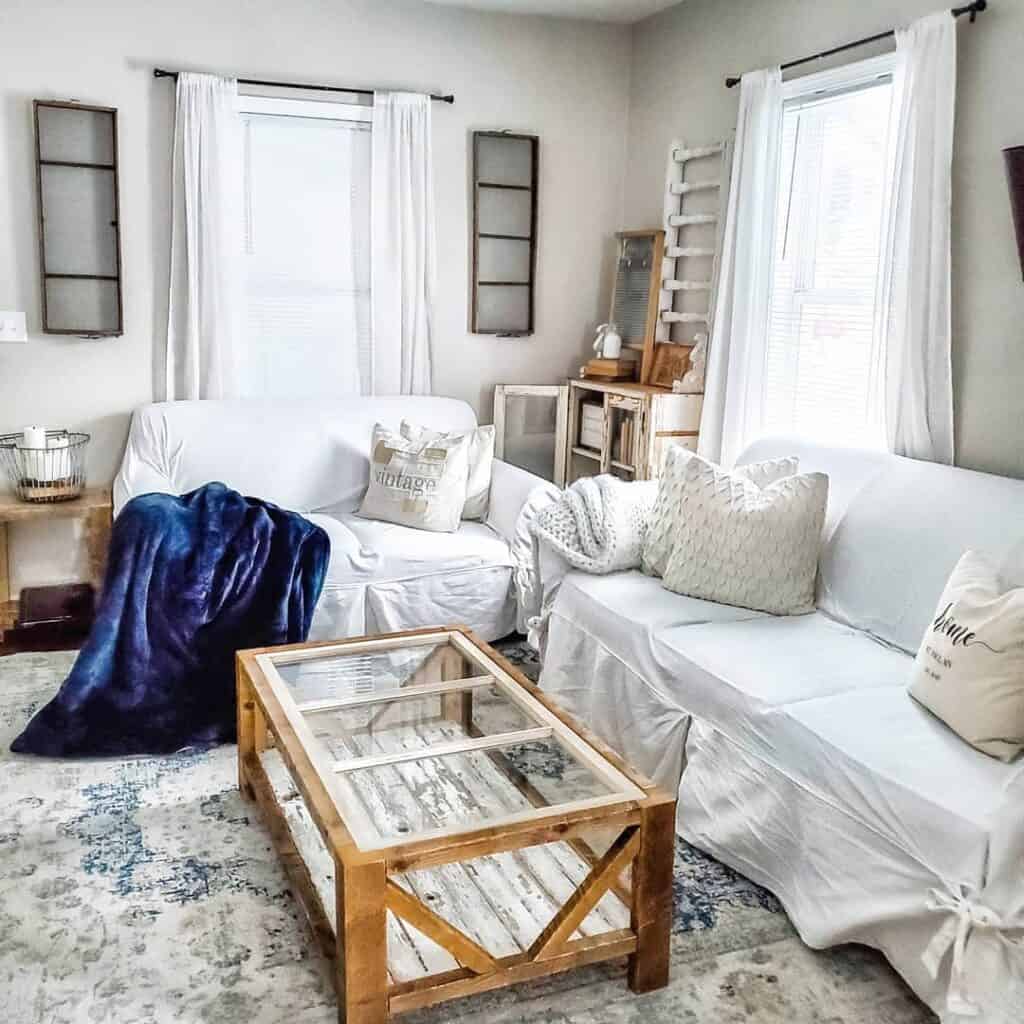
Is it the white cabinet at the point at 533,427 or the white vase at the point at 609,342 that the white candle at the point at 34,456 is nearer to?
the white cabinet at the point at 533,427

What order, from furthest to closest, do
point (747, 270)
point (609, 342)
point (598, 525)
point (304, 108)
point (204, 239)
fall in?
point (609, 342) → point (304, 108) → point (204, 239) → point (747, 270) → point (598, 525)

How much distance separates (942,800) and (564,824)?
66 cm

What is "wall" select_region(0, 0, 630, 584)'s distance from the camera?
146 inches

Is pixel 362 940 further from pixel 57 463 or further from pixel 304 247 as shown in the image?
pixel 304 247

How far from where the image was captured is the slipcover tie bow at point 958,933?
1.68m

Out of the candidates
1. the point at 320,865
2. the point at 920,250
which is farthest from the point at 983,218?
the point at 320,865

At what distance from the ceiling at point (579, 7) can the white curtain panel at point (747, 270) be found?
0.75m

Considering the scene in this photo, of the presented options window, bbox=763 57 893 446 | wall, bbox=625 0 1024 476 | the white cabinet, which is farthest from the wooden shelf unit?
wall, bbox=625 0 1024 476

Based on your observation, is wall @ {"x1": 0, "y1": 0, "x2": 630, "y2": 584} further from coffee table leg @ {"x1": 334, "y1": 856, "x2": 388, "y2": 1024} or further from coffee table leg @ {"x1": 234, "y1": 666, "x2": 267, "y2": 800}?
coffee table leg @ {"x1": 334, "y1": 856, "x2": 388, "y2": 1024}

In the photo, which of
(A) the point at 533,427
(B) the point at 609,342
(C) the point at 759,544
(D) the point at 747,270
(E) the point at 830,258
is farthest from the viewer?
(A) the point at 533,427

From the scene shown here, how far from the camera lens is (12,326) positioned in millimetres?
3689

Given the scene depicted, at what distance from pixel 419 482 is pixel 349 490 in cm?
37

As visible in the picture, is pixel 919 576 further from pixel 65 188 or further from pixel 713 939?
pixel 65 188

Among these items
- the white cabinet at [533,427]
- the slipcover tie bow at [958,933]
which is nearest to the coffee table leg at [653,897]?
the slipcover tie bow at [958,933]
